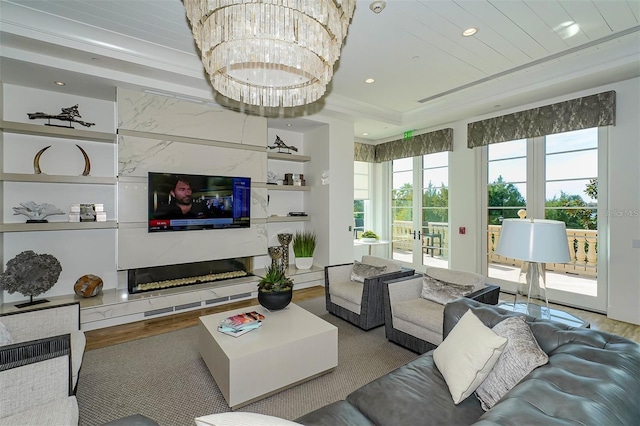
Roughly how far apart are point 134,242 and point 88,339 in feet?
3.84

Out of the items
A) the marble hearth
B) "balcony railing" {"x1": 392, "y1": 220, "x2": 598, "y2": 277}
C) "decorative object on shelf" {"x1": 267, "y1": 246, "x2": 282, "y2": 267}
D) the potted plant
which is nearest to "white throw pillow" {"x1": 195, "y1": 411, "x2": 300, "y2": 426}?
"balcony railing" {"x1": 392, "y1": 220, "x2": 598, "y2": 277}

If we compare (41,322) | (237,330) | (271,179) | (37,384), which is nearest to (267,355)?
(237,330)

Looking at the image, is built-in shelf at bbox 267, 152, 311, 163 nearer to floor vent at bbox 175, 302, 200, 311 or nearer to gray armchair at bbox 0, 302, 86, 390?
floor vent at bbox 175, 302, 200, 311

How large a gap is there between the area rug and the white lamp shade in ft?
4.52

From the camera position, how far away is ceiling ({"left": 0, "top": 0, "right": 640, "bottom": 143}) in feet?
8.63

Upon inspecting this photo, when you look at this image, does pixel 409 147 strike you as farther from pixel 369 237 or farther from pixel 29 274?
pixel 29 274

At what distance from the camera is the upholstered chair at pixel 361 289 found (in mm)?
3195

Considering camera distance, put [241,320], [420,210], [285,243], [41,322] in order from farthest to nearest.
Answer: [420,210] → [285,243] → [241,320] → [41,322]

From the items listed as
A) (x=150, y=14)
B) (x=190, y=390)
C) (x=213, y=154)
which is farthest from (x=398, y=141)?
(x=190, y=390)

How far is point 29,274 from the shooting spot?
3.10 m

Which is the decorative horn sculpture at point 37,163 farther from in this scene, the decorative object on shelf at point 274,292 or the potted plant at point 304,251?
the potted plant at point 304,251

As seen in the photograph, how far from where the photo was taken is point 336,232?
17.3 feet

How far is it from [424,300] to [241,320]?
1.79 meters

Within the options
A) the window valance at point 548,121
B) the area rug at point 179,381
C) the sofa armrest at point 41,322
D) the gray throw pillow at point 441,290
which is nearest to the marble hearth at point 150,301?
the area rug at point 179,381
